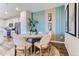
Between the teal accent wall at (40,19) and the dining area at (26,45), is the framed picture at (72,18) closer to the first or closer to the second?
the dining area at (26,45)

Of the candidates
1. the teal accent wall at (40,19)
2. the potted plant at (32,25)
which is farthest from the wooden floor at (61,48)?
the potted plant at (32,25)

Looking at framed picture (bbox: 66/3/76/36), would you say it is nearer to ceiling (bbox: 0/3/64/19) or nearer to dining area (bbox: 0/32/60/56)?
ceiling (bbox: 0/3/64/19)

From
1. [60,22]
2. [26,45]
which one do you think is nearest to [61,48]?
[60,22]

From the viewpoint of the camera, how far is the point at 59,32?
6.81 m

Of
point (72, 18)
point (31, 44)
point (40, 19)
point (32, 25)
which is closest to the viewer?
point (72, 18)

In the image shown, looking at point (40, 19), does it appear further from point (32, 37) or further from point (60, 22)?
point (60, 22)

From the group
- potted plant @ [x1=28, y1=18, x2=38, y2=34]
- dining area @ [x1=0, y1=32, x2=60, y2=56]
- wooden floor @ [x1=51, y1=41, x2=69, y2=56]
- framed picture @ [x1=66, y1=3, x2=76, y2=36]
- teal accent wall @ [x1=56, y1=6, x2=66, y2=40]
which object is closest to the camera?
framed picture @ [x1=66, y1=3, x2=76, y2=36]

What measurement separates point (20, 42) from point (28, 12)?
1.49 m

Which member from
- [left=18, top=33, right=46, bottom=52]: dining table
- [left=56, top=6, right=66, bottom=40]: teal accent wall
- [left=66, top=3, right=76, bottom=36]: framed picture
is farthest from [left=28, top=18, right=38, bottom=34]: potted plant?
[left=66, top=3, right=76, bottom=36]: framed picture

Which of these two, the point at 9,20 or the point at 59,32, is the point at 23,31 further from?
the point at 59,32

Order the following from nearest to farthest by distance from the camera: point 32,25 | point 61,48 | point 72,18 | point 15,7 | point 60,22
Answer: point 72,18
point 15,7
point 32,25
point 61,48
point 60,22

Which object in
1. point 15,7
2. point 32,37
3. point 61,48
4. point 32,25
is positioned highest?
point 15,7

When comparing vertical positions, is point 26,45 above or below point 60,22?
below

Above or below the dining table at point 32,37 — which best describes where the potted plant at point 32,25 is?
above
